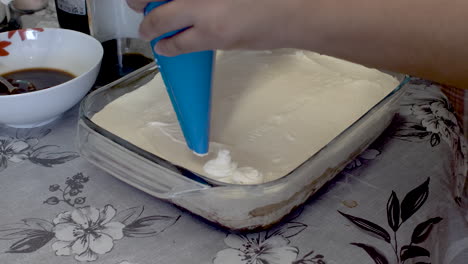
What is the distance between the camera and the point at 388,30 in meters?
0.48

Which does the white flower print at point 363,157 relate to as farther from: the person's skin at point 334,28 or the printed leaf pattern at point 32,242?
the printed leaf pattern at point 32,242

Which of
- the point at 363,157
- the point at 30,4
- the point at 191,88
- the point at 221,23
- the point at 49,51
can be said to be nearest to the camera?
the point at 221,23

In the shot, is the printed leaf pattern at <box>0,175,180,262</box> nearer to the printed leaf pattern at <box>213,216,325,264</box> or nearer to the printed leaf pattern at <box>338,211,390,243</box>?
the printed leaf pattern at <box>213,216,325,264</box>

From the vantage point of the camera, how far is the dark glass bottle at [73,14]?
82 centimetres

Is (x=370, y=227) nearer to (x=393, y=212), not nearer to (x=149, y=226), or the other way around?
(x=393, y=212)

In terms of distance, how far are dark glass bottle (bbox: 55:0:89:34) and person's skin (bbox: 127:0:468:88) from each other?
35 centimetres

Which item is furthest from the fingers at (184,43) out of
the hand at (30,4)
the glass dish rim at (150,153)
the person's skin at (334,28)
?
the hand at (30,4)

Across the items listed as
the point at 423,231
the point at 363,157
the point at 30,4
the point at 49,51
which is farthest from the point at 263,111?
the point at 30,4

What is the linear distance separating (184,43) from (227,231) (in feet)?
0.69

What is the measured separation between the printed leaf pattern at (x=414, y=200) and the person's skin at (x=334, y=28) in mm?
162

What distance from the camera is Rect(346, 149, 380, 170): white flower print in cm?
66

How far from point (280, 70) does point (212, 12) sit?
1.11 feet

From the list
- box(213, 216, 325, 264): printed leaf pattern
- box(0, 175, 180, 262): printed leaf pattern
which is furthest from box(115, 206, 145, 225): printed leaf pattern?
box(213, 216, 325, 264): printed leaf pattern

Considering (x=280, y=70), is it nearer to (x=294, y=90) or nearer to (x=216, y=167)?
(x=294, y=90)
